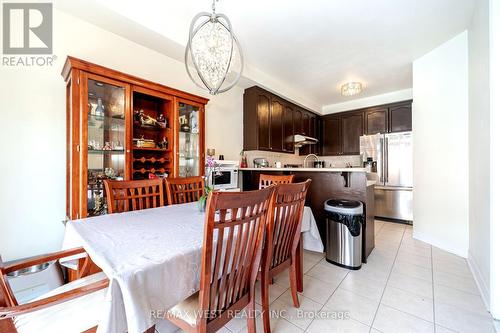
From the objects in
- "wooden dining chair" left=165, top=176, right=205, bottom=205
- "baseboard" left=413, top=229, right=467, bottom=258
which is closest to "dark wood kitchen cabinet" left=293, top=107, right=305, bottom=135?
"baseboard" left=413, top=229, right=467, bottom=258

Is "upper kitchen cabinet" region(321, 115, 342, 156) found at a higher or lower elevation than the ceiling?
lower

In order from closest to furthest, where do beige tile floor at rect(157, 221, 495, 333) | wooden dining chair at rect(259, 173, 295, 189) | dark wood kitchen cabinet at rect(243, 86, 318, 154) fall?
beige tile floor at rect(157, 221, 495, 333), wooden dining chair at rect(259, 173, 295, 189), dark wood kitchen cabinet at rect(243, 86, 318, 154)

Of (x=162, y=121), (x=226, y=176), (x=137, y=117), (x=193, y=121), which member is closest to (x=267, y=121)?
(x=226, y=176)

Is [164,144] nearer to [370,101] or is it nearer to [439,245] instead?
[439,245]

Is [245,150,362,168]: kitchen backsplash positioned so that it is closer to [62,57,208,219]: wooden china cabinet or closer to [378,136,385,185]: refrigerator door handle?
[378,136,385,185]: refrigerator door handle

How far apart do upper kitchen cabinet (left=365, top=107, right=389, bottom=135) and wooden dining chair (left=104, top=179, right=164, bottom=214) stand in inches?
178

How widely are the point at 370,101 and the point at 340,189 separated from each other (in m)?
3.26

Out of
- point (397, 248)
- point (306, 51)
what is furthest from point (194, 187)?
point (397, 248)

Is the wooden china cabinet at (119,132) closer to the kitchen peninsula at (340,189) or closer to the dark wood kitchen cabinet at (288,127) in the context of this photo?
the kitchen peninsula at (340,189)

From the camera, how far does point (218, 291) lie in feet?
3.06

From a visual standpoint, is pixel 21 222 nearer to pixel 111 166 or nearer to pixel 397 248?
pixel 111 166

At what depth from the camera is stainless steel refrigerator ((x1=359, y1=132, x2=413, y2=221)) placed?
150 inches

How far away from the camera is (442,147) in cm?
269

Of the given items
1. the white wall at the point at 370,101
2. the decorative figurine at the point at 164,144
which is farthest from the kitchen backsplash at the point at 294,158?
the decorative figurine at the point at 164,144
